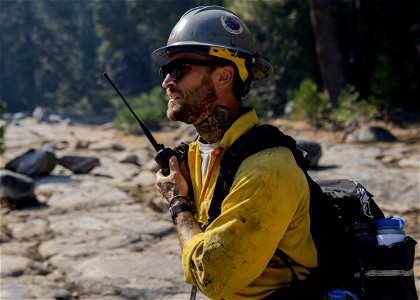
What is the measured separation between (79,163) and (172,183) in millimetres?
7330

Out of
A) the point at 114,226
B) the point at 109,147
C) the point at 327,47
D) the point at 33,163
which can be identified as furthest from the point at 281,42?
the point at 114,226

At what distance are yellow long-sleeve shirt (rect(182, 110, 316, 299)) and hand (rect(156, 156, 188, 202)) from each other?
1.04 feet

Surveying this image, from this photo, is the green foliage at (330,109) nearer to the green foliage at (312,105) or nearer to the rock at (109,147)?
the green foliage at (312,105)

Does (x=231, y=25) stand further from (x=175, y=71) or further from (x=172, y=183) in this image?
(x=172, y=183)

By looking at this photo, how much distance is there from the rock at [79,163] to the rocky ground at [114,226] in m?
0.14

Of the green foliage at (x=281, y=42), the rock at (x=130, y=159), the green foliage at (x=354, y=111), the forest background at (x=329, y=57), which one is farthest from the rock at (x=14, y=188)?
the green foliage at (x=281, y=42)

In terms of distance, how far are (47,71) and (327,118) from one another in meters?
33.6

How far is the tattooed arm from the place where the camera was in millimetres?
2057

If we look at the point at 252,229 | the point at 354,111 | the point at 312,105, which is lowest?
the point at 354,111

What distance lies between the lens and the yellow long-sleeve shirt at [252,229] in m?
1.79

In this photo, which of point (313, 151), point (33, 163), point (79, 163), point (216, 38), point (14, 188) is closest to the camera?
point (216, 38)

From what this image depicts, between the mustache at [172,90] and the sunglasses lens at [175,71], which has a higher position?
the sunglasses lens at [175,71]

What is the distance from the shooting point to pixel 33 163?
341 inches

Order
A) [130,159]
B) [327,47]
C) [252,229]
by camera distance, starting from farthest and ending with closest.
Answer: [327,47] → [130,159] → [252,229]
